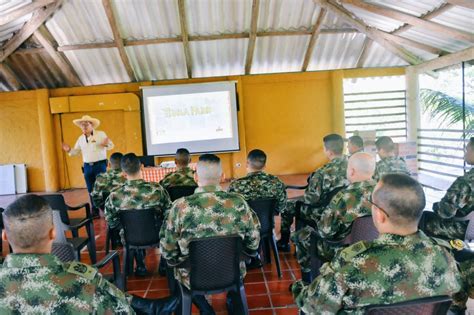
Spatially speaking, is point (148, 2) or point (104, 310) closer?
point (104, 310)

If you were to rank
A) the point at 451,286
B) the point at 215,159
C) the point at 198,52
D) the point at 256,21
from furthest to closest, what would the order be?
1. the point at 198,52
2. the point at 256,21
3. the point at 215,159
4. the point at 451,286

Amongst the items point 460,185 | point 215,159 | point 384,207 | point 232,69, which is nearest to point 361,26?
point 232,69

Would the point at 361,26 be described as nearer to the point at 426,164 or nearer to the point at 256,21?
the point at 256,21

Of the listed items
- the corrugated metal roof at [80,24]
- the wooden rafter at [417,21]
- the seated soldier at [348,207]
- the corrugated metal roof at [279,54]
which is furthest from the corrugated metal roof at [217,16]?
the seated soldier at [348,207]

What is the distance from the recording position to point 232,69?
28.6 ft

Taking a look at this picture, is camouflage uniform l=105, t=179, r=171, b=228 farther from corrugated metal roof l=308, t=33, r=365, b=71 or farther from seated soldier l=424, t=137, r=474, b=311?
corrugated metal roof l=308, t=33, r=365, b=71

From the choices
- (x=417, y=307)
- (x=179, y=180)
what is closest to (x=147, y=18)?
(x=179, y=180)

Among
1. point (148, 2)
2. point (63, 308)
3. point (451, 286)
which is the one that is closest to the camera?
point (63, 308)

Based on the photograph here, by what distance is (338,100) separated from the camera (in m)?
8.70

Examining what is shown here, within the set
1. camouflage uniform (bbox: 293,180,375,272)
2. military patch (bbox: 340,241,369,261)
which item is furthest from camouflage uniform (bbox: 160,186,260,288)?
military patch (bbox: 340,241,369,261)

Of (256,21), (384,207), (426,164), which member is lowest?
(426,164)

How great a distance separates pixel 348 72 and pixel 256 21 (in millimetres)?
2795

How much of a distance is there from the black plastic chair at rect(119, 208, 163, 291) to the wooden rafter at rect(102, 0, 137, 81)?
15.4ft

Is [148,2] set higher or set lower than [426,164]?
higher
